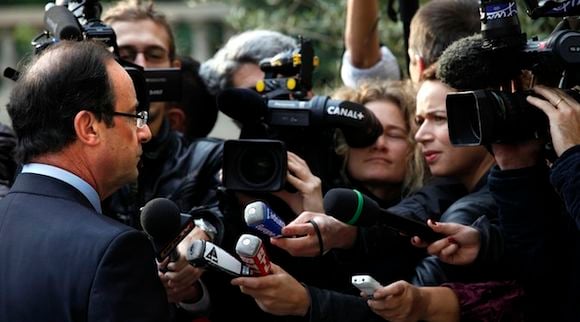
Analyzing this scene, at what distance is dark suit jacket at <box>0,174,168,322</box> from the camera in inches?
100

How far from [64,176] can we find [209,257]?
1.46 ft

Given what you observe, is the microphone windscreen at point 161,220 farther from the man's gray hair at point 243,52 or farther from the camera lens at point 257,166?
the man's gray hair at point 243,52

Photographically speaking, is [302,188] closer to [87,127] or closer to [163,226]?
[163,226]

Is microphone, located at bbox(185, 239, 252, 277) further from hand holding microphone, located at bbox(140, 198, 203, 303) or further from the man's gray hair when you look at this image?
the man's gray hair

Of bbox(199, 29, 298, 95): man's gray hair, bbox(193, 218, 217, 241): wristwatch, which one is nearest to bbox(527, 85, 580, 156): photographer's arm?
bbox(193, 218, 217, 241): wristwatch

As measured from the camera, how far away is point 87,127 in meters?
2.78

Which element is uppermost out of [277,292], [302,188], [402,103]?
[402,103]

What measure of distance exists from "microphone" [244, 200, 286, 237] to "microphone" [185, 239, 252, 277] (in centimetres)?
12

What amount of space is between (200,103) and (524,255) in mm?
1997

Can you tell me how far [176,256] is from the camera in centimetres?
335

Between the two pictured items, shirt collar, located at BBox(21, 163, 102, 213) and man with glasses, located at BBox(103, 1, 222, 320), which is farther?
man with glasses, located at BBox(103, 1, 222, 320)

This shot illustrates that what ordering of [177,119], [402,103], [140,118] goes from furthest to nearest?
[177,119] → [402,103] → [140,118]

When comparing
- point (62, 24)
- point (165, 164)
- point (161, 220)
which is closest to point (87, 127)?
point (161, 220)

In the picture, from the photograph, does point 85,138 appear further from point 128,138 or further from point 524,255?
point 524,255
